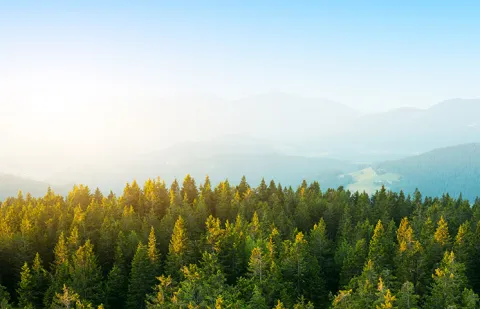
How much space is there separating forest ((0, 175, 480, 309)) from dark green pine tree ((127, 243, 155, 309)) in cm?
15

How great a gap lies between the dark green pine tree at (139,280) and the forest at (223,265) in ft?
0.50

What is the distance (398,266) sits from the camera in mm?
55906

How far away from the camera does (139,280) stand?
54688 millimetres

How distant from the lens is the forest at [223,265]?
45594 millimetres

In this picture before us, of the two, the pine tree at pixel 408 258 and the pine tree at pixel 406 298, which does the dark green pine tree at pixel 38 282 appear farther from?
the pine tree at pixel 408 258

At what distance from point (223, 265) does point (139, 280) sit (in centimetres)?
1292

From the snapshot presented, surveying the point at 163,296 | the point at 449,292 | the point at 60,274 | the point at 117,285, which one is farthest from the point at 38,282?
the point at 449,292

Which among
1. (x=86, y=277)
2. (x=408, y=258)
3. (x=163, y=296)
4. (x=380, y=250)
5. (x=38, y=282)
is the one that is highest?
(x=380, y=250)

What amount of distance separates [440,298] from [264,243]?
25771mm

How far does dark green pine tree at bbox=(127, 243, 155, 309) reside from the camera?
2137 inches

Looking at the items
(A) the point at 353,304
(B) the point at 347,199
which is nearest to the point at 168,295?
(A) the point at 353,304

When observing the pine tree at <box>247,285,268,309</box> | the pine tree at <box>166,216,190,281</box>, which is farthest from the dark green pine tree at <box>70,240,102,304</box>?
the pine tree at <box>247,285,268,309</box>

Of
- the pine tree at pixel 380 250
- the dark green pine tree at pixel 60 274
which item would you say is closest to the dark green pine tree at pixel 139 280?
the dark green pine tree at pixel 60 274

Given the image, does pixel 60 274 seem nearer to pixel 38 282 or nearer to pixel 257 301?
pixel 38 282
